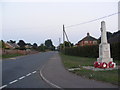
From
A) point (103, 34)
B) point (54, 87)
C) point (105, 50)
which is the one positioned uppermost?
point (103, 34)

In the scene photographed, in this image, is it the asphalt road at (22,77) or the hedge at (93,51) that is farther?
the hedge at (93,51)

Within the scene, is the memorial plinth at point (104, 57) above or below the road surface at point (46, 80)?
above

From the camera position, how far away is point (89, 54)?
35.3m

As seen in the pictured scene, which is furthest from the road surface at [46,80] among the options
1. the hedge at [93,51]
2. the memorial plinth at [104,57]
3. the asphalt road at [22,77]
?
the hedge at [93,51]

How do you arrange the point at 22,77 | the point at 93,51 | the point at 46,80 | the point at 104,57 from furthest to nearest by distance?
1. the point at 93,51
2. the point at 104,57
3. the point at 22,77
4. the point at 46,80

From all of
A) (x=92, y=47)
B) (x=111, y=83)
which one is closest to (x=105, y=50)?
(x=111, y=83)

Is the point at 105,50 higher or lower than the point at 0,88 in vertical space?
higher

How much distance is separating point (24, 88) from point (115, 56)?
19.5 metres

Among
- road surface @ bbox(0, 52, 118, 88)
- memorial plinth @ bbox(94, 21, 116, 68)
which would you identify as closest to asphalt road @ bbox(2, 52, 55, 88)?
road surface @ bbox(0, 52, 118, 88)

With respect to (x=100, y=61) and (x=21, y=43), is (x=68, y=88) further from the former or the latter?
(x=21, y=43)

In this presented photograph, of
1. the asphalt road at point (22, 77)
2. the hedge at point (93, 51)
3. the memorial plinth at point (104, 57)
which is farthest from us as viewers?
the hedge at point (93, 51)

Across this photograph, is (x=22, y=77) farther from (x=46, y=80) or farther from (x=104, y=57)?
(x=104, y=57)

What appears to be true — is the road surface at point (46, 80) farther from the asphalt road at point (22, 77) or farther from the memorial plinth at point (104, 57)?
the memorial plinth at point (104, 57)

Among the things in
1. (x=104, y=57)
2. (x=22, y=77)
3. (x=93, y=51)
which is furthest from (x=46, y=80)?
(x=93, y=51)
